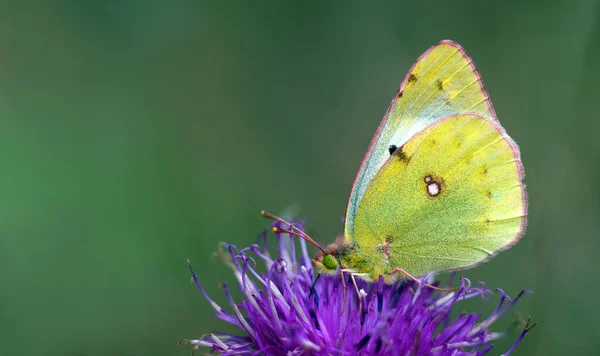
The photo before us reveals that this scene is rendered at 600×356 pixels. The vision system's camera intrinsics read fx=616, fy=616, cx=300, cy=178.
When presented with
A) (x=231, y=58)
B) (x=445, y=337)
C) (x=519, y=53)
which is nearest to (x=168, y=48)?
(x=231, y=58)

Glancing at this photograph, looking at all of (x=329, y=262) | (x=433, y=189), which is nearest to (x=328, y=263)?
(x=329, y=262)

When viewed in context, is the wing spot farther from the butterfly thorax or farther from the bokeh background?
Answer: the bokeh background

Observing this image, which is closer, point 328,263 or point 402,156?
point 328,263

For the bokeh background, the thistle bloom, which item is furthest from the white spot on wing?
the bokeh background

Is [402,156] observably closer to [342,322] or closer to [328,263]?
[328,263]

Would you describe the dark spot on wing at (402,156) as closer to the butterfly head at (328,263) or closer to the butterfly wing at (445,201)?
the butterfly wing at (445,201)

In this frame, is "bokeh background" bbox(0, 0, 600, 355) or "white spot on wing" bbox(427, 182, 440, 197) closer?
"white spot on wing" bbox(427, 182, 440, 197)
